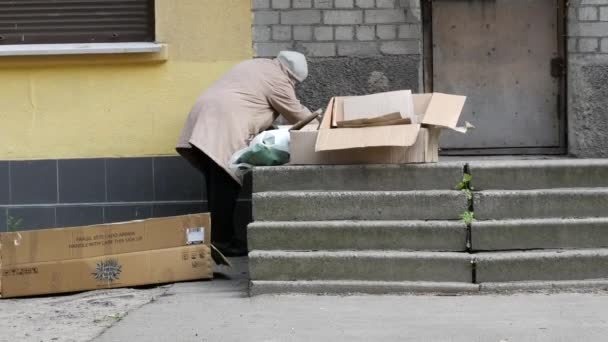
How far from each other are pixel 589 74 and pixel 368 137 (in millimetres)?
2364

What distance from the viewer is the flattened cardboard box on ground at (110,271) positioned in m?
6.85

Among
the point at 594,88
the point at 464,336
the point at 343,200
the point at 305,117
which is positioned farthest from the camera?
the point at 594,88

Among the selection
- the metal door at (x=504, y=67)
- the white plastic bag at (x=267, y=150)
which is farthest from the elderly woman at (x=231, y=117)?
the metal door at (x=504, y=67)

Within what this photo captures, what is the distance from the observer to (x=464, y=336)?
203 inches

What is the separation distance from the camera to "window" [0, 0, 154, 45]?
8.24 metres

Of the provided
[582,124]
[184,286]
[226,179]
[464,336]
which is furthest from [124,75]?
[464,336]

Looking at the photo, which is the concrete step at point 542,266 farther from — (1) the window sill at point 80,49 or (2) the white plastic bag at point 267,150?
(1) the window sill at point 80,49

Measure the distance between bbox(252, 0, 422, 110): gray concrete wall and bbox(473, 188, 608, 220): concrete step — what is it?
1.85 meters

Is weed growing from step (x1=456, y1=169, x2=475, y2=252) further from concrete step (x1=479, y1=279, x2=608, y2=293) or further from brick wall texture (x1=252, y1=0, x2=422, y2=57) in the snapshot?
brick wall texture (x1=252, y1=0, x2=422, y2=57)

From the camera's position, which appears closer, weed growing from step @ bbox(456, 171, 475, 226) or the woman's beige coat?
weed growing from step @ bbox(456, 171, 475, 226)

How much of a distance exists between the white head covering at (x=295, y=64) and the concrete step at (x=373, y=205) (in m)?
1.33

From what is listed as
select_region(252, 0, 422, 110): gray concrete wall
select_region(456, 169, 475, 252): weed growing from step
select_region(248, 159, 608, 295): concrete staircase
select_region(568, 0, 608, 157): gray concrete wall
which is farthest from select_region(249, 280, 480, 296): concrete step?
select_region(568, 0, 608, 157): gray concrete wall

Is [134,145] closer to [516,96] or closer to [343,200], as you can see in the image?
[343,200]

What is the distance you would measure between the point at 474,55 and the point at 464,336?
354 centimetres
